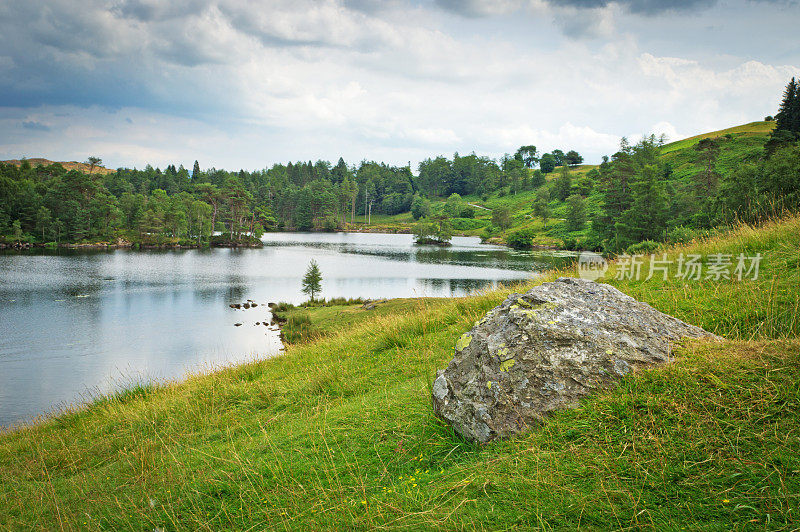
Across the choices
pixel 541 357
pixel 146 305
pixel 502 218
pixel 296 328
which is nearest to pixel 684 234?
pixel 296 328

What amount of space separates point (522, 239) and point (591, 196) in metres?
34.6

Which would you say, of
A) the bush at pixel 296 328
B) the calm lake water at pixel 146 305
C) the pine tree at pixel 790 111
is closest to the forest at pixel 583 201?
the pine tree at pixel 790 111

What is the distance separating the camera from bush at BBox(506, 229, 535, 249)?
108 metres

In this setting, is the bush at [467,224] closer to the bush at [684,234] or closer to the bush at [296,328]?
the bush at [684,234]

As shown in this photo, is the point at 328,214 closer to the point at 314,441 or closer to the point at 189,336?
the point at 189,336

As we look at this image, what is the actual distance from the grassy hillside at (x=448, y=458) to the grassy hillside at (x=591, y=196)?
82429 millimetres

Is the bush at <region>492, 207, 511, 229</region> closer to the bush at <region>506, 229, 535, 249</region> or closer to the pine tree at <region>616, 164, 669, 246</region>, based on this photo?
the bush at <region>506, 229, 535, 249</region>

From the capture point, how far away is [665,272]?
1036cm

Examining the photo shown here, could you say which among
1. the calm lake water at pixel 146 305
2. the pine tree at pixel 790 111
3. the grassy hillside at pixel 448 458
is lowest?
the calm lake water at pixel 146 305

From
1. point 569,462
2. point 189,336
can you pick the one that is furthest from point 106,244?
point 569,462

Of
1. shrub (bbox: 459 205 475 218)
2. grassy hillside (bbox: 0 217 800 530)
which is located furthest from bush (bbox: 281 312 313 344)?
shrub (bbox: 459 205 475 218)

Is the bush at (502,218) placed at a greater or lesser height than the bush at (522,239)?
greater

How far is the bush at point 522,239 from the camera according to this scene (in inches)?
4237

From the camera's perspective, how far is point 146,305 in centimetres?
3928
